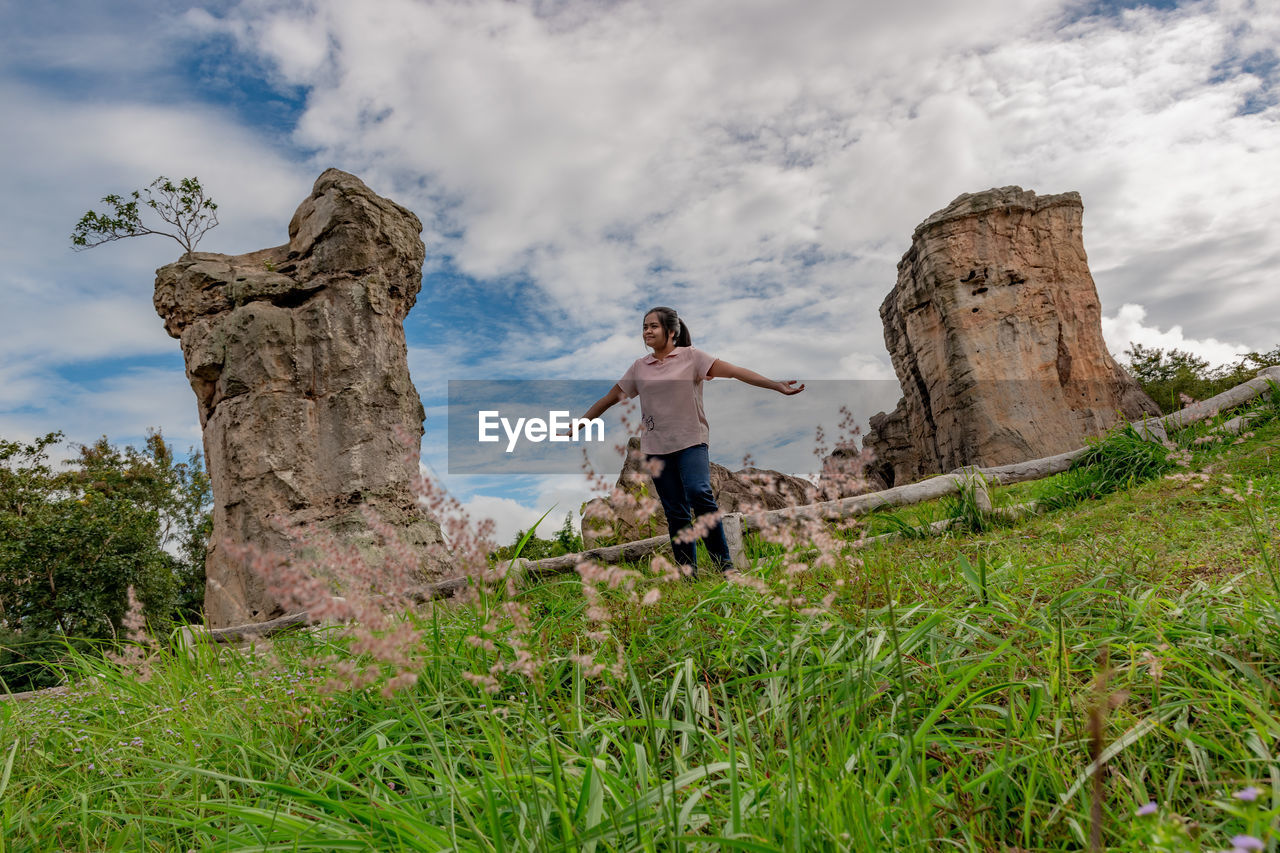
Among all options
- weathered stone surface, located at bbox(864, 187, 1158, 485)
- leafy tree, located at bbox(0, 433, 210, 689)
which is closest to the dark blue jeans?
leafy tree, located at bbox(0, 433, 210, 689)

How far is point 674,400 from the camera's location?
5.34 metres

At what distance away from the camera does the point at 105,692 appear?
363cm

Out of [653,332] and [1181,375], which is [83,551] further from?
[1181,375]

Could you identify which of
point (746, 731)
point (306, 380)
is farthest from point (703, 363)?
point (306, 380)

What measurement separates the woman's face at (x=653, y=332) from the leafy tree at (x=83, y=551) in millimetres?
12474

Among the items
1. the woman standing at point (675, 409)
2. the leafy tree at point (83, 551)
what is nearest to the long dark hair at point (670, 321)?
the woman standing at point (675, 409)

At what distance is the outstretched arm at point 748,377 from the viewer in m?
4.96

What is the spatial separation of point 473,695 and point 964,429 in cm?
1965

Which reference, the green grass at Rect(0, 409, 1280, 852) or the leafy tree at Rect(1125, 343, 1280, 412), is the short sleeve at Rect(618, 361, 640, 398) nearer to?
the green grass at Rect(0, 409, 1280, 852)

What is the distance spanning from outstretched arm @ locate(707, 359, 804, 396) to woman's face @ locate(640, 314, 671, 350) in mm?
461

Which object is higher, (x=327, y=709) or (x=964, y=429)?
(x=964, y=429)

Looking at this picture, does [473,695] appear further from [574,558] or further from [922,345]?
[922,345]

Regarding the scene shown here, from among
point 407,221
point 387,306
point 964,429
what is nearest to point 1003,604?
point 387,306

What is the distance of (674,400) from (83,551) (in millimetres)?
18066
